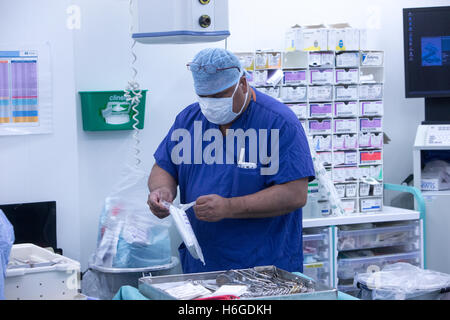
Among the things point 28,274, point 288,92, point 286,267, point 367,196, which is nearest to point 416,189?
point 367,196

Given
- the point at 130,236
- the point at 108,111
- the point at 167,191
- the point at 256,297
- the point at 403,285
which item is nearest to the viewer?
the point at 256,297

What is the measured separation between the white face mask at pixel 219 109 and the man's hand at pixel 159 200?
1.00 feet

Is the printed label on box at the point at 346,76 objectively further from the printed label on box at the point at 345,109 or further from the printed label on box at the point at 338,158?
the printed label on box at the point at 338,158

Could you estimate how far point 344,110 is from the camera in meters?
3.61

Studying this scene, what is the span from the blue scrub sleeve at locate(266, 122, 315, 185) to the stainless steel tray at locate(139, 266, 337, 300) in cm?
44

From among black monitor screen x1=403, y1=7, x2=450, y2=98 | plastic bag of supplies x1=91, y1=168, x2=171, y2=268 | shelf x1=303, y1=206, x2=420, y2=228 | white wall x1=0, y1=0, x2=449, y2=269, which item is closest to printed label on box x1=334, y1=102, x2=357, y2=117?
black monitor screen x1=403, y1=7, x2=450, y2=98

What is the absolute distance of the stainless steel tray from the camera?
1.41m

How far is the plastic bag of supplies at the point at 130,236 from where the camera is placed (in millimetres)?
2941

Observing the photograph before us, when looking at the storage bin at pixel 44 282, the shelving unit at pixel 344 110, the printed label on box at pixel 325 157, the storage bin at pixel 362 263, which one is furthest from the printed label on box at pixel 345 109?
the storage bin at pixel 44 282

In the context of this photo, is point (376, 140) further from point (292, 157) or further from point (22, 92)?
point (22, 92)

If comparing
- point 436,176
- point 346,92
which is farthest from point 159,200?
point 436,176

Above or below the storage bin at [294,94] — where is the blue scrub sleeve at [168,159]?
below

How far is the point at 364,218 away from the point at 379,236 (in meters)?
0.19

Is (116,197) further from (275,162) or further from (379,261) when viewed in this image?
(379,261)
